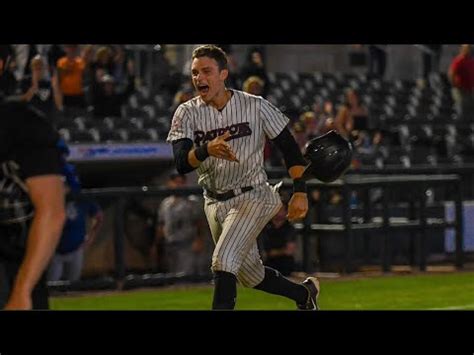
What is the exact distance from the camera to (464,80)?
867 inches

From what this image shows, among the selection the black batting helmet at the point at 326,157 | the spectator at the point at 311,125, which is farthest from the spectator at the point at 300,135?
the black batting helmet at the point at 326,157

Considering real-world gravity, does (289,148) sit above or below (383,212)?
above

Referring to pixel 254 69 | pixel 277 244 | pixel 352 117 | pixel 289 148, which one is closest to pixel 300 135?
pixel 277 244

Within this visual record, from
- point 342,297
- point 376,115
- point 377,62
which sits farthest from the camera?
point 377,62

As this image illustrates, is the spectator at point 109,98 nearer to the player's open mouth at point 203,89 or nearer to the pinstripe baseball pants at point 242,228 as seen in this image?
the pinstripe baseball pants at point 242,228

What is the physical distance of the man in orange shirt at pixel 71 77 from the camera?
1830 cm

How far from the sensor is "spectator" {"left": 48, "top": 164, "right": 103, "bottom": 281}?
15281 mm

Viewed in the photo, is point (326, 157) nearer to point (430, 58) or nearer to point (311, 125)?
point (311, 125)

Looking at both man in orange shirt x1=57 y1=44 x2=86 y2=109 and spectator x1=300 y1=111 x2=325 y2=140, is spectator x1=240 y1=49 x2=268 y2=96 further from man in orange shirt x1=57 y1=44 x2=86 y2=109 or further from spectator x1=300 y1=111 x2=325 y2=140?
man in orange shirt x1=57 y1=44 x2=86 y2=109

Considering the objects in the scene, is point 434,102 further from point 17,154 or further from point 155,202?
point 17,154

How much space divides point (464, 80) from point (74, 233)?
837 centimetres

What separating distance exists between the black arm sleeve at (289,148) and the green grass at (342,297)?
3.50 m

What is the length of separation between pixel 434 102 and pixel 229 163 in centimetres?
1619
